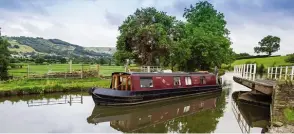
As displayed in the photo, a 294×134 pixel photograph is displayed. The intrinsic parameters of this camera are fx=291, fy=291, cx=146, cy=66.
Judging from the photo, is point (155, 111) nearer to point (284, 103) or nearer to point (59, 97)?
point (284, 103)

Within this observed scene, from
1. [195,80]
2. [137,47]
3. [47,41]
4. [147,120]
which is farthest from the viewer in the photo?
[47,41]

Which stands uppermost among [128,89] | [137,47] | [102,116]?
[137,47]

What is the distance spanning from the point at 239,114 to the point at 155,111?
4.30 metres

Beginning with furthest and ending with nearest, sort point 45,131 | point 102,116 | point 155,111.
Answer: point 155,111 < point 102,116 < point 45,131

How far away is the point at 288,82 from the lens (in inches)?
456

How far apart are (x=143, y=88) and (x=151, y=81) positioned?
0.97 m

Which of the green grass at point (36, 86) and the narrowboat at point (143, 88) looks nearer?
the narrowboat at point (143, 88)

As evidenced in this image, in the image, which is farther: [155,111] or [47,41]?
[47,41]

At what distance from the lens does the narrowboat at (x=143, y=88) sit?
16.2 meters

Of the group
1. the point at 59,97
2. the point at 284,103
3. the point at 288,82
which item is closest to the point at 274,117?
the point at 284,103

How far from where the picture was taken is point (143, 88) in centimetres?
1719

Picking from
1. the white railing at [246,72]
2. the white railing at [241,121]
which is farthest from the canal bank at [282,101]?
the white railing at [246,72]

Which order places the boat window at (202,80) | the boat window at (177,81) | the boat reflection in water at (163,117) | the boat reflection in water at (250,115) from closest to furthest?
1. the boat reflection in water at (163,117)
2. the boat reflection in water at (250,115)
3. the boat window at (177,81)
4. the boat window at (202,80)

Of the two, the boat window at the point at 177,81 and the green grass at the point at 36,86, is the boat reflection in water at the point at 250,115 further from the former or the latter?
the green grass at the point at 36,86
